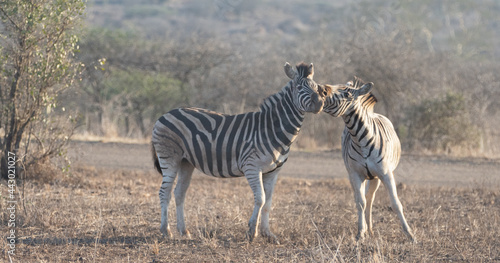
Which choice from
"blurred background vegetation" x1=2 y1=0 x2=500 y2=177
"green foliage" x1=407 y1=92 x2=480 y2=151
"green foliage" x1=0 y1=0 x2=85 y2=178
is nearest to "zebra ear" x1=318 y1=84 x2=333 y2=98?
"green foliage" x1=0 y1=0 x2=85 y2=178

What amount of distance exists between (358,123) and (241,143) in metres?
1.40

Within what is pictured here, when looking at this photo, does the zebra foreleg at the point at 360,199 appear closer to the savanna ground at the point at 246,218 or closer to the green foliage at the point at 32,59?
the savanna ground at the point at 246,218

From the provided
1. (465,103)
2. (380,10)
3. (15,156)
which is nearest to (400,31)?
(465,103)

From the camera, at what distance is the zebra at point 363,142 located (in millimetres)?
6746

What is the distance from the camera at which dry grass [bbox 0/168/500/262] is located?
6570 mm

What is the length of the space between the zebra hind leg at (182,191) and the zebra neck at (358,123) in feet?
7.14

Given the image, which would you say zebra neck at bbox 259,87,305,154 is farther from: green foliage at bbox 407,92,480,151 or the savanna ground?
green foliage at bbox 407,92,480,151

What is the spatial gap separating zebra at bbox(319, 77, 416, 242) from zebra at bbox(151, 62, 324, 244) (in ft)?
1.07

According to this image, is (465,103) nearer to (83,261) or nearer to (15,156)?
(15,156)

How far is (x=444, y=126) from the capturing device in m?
16.1

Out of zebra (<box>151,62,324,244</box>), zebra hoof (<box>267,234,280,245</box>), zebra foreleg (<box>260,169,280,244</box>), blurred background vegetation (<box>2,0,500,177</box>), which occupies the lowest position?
zebra hoof (<box>267,234,280,245</box>)

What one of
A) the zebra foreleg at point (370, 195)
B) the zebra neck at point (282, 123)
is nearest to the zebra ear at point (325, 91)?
the zebra neck at point (282, 123)

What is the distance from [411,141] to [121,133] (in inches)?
375

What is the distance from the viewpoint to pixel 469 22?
74.1m
